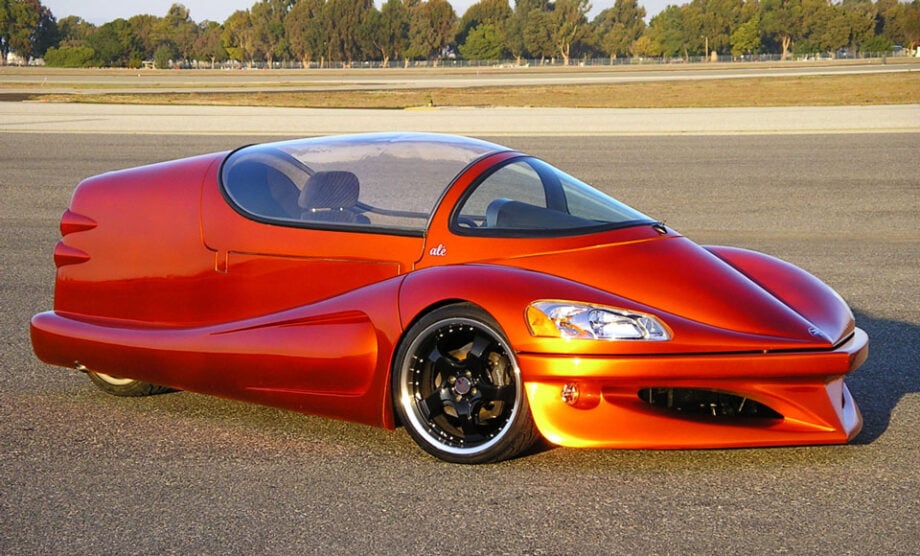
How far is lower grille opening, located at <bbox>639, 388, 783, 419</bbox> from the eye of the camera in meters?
4.33

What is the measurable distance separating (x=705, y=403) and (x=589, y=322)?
554 millimetres

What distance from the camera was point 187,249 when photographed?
5270mm

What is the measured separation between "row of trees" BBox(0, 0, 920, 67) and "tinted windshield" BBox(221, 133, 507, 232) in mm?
135932

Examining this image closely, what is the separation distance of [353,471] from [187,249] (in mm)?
1452

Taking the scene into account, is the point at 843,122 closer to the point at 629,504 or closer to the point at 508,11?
the point at 629,504

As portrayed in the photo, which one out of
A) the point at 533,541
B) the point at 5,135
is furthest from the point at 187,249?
A: the point at 5,135

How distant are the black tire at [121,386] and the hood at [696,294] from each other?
2053mm

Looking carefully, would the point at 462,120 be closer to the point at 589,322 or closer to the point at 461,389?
the point at 461,389

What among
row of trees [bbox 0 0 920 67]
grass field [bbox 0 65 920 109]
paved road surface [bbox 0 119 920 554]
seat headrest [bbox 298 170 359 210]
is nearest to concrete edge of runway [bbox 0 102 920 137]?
grass field [bbox 0 65 920 109]

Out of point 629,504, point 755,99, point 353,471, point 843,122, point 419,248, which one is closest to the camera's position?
point 629,504

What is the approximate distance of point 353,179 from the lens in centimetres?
517

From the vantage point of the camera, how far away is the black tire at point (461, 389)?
441 cm

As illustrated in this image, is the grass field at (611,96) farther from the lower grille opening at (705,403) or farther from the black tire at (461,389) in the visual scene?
the black tire at (461,389)

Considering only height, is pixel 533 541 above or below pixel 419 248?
below
